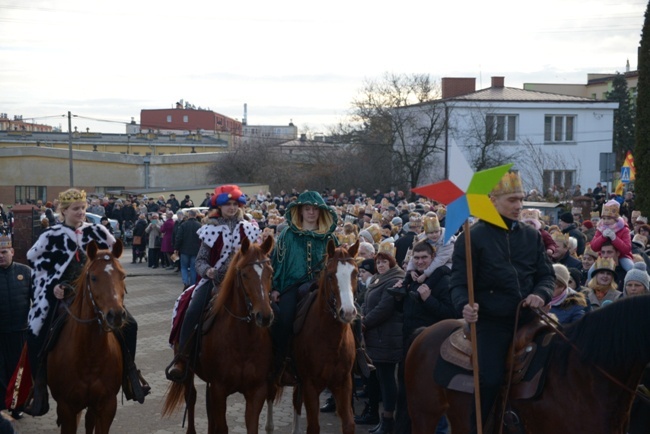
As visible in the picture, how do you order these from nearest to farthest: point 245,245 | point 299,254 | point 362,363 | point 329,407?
point 245,245
point 362,363
point 299,254
point 329,407

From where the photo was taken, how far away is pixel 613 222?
455 inches

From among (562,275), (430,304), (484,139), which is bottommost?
(430,304)

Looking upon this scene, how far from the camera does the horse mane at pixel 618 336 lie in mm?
5805

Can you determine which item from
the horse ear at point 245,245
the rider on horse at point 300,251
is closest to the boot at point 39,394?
the horse ear at point 245,245

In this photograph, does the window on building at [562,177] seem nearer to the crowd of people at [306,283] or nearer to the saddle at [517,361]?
the crowd of people at [306,283]

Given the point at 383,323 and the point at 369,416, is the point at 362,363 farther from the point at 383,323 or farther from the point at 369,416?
the point at 369,416

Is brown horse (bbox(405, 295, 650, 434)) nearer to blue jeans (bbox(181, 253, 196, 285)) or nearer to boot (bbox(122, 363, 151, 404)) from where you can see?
boot (bbox(122, 363, 151, 404))

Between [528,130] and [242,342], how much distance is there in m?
45.2

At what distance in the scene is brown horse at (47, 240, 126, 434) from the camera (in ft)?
26.2

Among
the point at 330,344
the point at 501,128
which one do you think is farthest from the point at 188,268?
the point at 501,128

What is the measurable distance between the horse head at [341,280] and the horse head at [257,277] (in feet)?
2.00

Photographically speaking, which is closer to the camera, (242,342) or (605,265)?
(242,342)

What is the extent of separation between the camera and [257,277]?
8328 millimetres

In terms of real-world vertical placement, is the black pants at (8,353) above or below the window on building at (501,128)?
below
